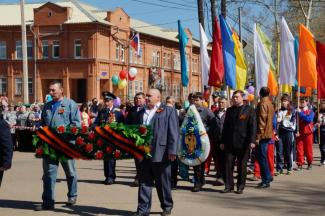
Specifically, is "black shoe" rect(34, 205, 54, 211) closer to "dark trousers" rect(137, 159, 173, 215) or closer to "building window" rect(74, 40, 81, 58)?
"dark trousers" rect(137, 159, 173, 215)

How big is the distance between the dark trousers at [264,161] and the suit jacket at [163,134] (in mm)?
3516

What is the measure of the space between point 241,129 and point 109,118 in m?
2.96

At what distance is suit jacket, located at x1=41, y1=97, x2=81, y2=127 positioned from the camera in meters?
9.23

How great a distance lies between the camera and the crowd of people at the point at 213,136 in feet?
27.9

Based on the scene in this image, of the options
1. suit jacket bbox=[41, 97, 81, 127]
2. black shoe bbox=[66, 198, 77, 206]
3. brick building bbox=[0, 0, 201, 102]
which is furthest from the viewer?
brick building bbox=[0, 0, 201, 102]

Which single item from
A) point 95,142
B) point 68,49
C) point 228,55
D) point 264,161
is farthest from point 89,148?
point 68,49

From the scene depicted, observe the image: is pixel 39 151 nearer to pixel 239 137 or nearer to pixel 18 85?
pixel 239 137

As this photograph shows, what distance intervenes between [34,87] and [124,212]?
4589 cm

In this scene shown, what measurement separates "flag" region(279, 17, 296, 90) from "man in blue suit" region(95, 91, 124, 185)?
4.77 m

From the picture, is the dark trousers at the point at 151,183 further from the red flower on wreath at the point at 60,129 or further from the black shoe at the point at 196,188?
the black shoe at the point at 196,188

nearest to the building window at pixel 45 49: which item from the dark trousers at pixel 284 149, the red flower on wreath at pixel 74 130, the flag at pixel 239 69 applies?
the flag at pixel 239 69

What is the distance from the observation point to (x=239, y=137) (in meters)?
10.7

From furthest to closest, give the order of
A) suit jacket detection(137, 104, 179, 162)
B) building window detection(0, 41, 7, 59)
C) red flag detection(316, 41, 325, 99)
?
1. building window detection(0, 41, 7, 59)
2. red flag detection(316, 41, 325, 99)
3. suit jacket detection(137, 104, 179, 162)

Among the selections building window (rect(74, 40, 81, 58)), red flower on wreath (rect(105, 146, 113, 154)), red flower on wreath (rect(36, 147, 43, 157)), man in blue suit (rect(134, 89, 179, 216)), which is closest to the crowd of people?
man in blue suit (rect(134, 89, 179, 216))
